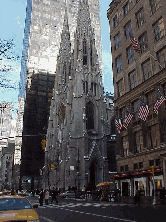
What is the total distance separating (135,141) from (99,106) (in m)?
31.9

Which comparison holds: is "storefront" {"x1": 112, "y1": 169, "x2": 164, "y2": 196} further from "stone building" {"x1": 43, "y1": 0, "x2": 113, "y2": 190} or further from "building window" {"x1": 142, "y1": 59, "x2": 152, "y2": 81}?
"stone building" {"x1": 43, "y1": 0, "x2": 113, "y2": 190}

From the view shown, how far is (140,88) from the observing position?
27172mm

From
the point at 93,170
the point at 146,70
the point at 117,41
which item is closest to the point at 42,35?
the point at 93,170

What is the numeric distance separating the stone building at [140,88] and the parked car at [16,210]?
57.2 feet

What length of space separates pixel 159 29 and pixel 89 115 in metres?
34.5

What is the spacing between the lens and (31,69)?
3322 inches

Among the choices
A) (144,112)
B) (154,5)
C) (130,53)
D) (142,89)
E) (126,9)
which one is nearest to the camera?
(144,112)

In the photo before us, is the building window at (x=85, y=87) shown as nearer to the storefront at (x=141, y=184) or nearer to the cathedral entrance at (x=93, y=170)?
the cathedral entrance at (x=93, y=170)

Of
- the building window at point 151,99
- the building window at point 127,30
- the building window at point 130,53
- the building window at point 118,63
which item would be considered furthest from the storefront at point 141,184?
the building window at point 127,30

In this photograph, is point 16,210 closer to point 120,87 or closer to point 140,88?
point 140,88

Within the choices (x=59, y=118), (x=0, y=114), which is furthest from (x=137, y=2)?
(x=59, y=118)

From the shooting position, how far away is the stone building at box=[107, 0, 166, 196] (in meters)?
24.2

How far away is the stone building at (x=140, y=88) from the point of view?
79.6ft

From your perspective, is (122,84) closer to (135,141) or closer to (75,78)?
(135,141)
